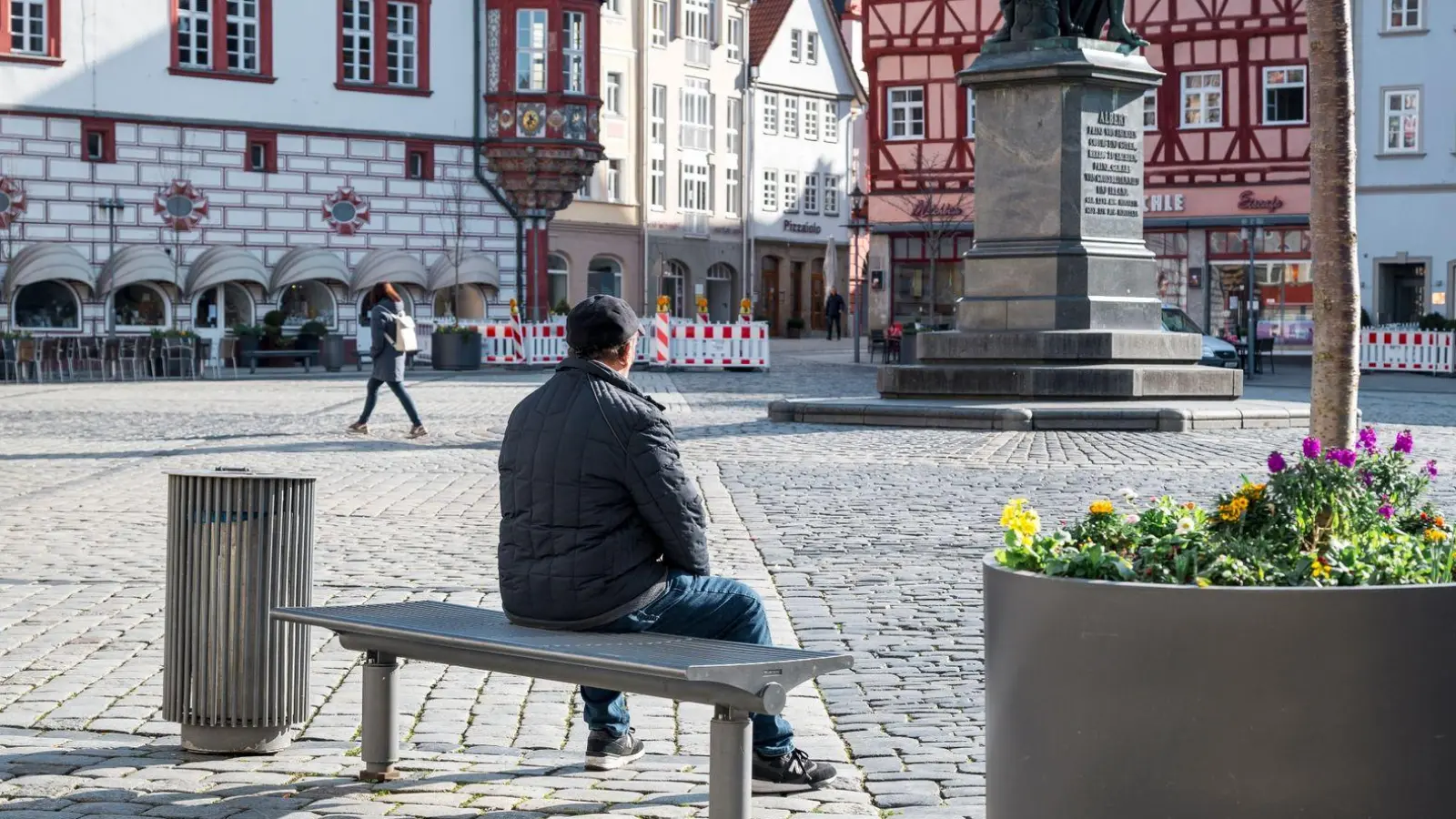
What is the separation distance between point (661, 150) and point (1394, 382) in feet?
104

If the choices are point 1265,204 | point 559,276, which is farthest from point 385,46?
point 1265,204

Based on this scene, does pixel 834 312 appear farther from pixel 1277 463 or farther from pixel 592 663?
pixel 1277 463

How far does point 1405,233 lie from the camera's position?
51.4m

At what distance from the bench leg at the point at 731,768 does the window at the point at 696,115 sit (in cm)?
6245

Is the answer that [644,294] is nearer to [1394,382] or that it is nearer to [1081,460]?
[1394,382]

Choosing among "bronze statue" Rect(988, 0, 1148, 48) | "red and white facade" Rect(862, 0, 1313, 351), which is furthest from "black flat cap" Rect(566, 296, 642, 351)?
"red and white facade" Rect(862, 0, 1313, 351)

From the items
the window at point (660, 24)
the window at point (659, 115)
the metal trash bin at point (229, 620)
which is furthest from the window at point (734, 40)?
the metal trash bin at point (229, 620)

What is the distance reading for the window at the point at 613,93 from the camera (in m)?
63.3

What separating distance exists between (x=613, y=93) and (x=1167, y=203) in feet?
58.6

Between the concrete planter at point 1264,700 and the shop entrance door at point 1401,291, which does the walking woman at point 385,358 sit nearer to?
the concrete planter at point 1264,700

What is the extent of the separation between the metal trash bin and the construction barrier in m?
37.9

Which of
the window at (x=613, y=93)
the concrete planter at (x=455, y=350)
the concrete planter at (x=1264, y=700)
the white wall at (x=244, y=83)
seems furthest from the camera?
the window at (x=613, y=93)

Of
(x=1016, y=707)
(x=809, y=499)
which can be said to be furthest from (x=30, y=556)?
(x=1016, y=707)

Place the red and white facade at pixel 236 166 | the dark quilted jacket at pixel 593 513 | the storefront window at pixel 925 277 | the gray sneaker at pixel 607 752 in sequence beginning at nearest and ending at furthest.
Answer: the dark quilted jacket at pixel 593 513 < the gray sneaker at pixel 607 752 < the red and white facade at pixel 236 166 < the storefront window at pixel 925 277
